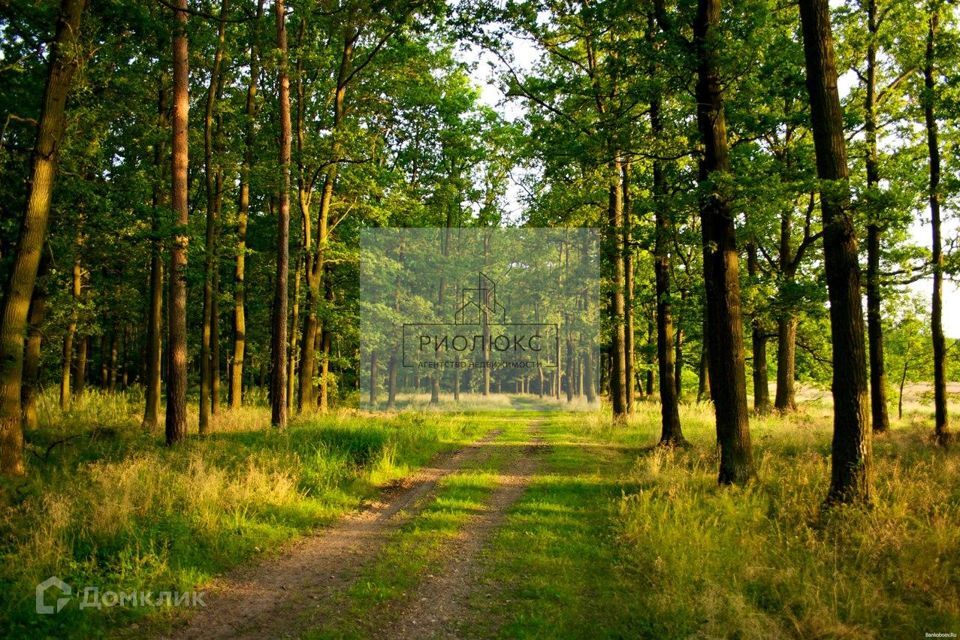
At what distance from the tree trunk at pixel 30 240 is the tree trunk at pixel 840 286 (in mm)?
11885

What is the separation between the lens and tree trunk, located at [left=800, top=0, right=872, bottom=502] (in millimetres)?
7922

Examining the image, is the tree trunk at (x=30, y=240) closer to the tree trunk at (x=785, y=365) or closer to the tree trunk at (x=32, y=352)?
the tree trunk at (x=32, y=352)

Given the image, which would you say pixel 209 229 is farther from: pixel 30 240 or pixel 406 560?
pixel 406 560

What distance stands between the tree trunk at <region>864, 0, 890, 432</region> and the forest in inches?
4.0

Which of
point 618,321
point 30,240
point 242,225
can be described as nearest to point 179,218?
point 30,240

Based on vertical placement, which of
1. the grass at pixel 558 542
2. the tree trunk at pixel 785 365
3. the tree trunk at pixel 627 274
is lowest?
the grass at pixel 558 542

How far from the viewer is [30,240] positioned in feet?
31.2

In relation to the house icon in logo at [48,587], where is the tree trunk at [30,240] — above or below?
above

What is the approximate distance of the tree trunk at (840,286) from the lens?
7922 mm

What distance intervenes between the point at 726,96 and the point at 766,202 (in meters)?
2.56

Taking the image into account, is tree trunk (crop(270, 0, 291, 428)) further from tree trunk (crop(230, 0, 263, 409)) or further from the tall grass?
the tall grass

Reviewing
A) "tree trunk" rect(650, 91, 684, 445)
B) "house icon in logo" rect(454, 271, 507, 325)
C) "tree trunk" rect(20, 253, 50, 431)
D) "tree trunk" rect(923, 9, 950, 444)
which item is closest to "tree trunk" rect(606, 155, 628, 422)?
"tree trunk" rect(650, 91, 684, 445)

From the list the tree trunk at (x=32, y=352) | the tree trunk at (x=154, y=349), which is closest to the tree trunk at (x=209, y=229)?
the tree trunk at (x=154, y=349)

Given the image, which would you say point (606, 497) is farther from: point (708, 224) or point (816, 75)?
point (816, 75)
